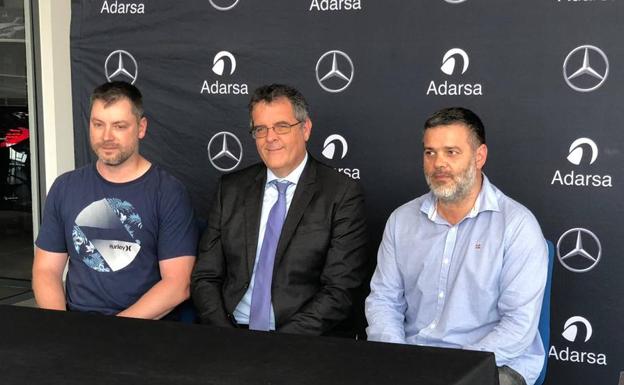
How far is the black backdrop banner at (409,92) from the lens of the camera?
10.5ft

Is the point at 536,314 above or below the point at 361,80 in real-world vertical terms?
A: below

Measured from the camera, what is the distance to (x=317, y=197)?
9.50ft

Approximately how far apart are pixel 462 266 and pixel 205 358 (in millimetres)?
1280

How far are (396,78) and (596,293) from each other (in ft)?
4.10

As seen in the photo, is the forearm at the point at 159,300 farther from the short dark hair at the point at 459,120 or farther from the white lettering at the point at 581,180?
the white lettering at the point at 581,180

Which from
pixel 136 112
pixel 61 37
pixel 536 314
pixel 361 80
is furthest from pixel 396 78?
pixel 61 37

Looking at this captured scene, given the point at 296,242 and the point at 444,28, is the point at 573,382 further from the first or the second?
the point at 444,28

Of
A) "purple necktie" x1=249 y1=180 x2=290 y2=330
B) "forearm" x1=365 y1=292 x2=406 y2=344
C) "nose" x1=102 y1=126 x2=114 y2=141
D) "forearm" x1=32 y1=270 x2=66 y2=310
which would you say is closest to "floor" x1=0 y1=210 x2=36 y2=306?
"forearm" x1=32 y1=270 x2=66 y2=310

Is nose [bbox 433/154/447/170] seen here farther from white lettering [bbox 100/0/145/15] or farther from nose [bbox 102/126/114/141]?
white lettering [bbox 100/0/145/15]

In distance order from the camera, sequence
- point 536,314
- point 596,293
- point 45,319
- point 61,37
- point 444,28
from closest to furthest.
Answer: point 45,319 < point 536,314 < point 596,293 < point 444,28 < point 61,37

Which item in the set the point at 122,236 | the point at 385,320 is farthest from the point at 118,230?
the point at 385,320

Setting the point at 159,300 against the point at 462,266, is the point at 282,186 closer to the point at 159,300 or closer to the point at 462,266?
the point at 159,300

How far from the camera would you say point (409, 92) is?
353cm

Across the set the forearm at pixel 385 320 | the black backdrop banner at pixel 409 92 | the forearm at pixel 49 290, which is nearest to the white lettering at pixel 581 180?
the black backdrop banner at pixel 409 92
